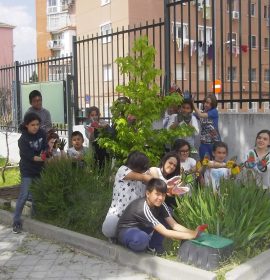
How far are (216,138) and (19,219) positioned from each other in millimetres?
3019

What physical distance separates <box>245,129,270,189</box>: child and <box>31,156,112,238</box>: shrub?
1876mm

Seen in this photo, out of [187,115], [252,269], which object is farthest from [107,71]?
[252,269]

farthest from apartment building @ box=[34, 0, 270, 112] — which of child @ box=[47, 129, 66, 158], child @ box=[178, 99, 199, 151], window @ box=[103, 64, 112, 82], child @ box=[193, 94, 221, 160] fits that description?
child @ box=[47, 129, 66, 158]

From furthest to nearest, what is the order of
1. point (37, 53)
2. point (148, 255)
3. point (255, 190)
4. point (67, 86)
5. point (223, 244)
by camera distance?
point (37, 53) < point (67, 86) < point (255, 190) < point (148, 255) < point (223, 244)

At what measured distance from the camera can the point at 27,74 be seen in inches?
515

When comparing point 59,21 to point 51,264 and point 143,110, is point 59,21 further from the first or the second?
point 51,264

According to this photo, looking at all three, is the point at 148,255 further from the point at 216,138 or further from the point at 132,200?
the point at 216,138

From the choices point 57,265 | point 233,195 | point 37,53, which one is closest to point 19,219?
point 57,265

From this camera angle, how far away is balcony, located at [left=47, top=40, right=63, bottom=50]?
48119 millimetres

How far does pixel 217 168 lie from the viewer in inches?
239

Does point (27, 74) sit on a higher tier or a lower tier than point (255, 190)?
higher

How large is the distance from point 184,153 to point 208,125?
92 cm

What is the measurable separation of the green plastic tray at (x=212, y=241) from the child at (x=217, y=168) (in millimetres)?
1181

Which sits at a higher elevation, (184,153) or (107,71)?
(107,71)
